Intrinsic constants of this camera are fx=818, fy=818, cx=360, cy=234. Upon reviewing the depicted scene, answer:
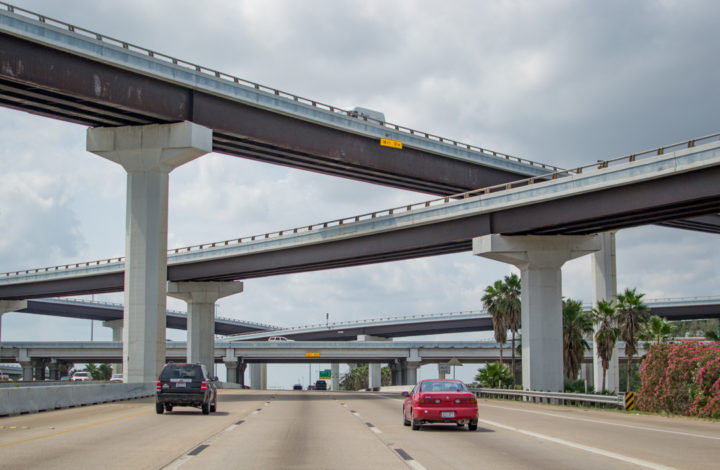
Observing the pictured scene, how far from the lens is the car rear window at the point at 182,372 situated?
2688 cm

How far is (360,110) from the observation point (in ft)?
197

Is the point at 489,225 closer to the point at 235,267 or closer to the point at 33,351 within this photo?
the point at 235,267

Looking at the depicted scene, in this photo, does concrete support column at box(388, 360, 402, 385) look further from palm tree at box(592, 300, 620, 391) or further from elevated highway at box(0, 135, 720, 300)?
palm tree at box(592, 300, 620, 391)

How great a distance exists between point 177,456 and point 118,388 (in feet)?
91.2

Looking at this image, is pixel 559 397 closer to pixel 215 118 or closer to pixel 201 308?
pixel 215 118

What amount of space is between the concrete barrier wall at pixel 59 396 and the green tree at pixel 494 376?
986 inches

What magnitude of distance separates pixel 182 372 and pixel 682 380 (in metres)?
18.8

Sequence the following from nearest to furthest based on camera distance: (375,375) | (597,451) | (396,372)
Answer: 1. (597,451)
2. (396,372)
3. (375,375)

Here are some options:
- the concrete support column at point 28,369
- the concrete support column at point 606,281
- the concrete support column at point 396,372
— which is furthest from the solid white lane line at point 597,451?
the concrete support column at point 28,369

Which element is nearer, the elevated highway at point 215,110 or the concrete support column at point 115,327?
the elevated highway at point 215,110

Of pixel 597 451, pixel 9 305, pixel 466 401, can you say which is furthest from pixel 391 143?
pixel 9 305

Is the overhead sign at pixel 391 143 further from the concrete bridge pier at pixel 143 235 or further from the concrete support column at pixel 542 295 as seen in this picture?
the concrete bridge pier at pixel 143 235

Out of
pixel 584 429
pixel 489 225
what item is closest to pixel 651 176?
pixel 489 225

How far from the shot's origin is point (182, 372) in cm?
2688
